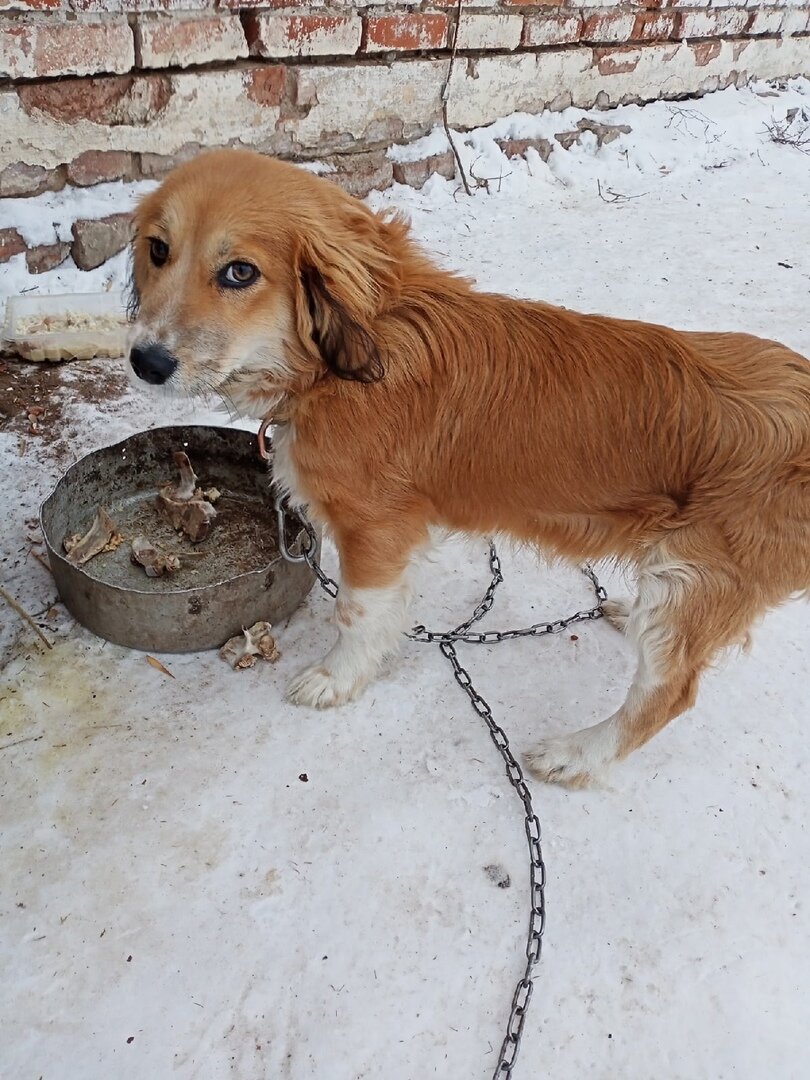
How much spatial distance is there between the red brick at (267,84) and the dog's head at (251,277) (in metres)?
2.94

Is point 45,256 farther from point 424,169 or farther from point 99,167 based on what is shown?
point 424,169

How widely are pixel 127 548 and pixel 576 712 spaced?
1736mm

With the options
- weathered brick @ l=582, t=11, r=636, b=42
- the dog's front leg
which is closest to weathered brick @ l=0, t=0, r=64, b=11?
the dog's front leg

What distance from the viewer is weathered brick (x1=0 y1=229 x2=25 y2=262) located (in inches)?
159

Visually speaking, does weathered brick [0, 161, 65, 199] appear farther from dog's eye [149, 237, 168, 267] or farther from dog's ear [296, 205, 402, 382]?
dog's ear [296, 205, 402, 382]

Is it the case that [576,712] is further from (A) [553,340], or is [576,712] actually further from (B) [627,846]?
(A) [553,340]

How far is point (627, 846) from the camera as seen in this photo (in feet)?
7.80

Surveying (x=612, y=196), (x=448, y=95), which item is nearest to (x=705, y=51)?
(x=612, y=196)

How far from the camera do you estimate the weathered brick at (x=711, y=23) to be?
23.3 feet

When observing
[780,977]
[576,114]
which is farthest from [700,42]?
[780,977]

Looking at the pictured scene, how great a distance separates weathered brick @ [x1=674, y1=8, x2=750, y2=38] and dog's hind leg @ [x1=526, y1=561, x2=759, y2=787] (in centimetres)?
694

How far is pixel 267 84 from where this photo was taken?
4680mm

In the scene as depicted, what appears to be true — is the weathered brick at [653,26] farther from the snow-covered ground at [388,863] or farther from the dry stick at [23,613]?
the dry stick at [23,613]

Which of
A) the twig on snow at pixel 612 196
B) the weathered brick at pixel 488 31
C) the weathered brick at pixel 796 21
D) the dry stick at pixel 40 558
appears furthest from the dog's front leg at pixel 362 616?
the weathered brick at pixel 796 21
